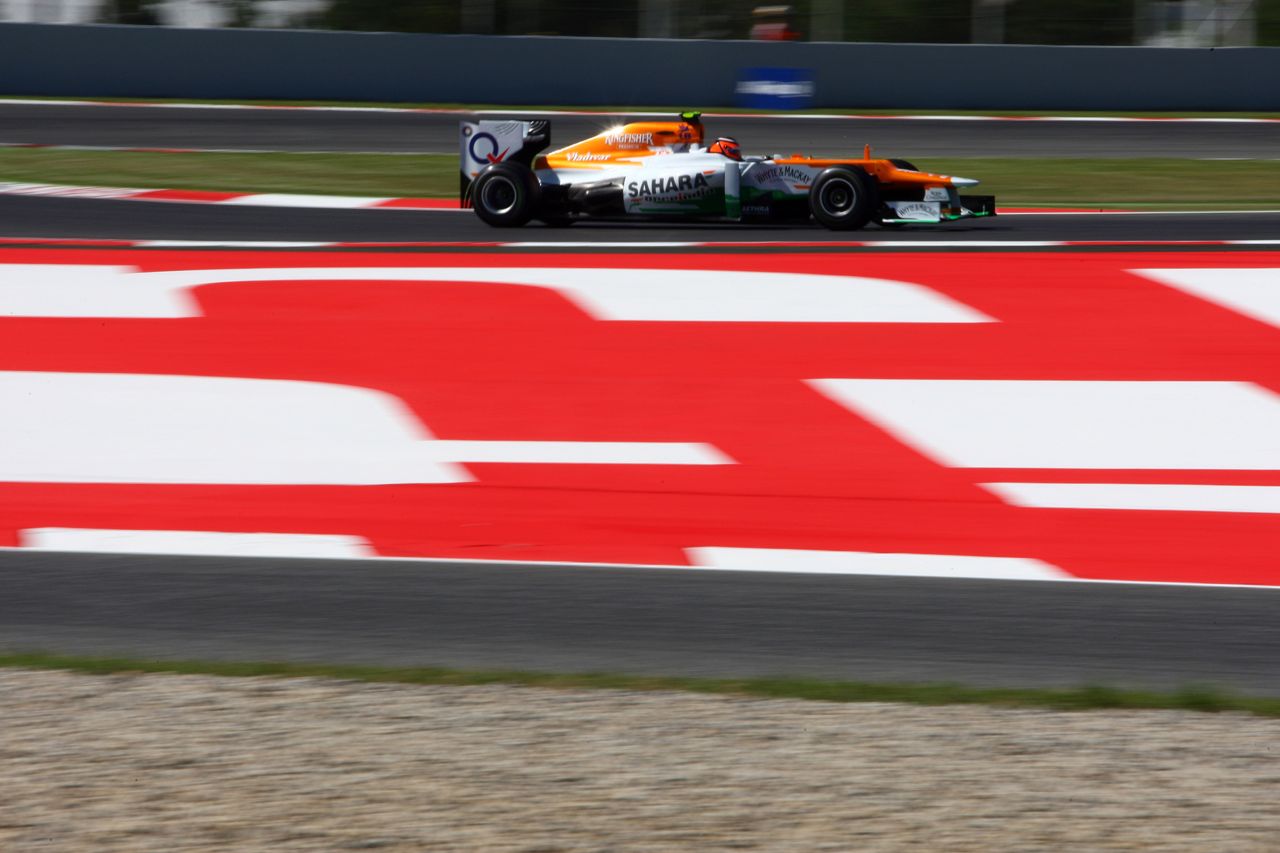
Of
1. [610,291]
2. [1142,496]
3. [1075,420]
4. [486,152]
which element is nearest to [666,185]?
[486,152]

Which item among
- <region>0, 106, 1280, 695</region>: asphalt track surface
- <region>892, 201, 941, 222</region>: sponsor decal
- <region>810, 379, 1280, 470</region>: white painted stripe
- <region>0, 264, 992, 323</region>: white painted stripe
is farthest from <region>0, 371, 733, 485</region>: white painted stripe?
<region>892, 201, 941, 222</region>: sponsor decal

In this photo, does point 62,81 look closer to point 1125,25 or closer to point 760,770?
point 1125,25

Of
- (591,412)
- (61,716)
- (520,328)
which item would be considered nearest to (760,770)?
(61,716)

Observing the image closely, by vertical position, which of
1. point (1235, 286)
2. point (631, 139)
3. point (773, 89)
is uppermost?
point (773, 89)

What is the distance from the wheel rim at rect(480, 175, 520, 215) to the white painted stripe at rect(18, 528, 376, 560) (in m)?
8.15

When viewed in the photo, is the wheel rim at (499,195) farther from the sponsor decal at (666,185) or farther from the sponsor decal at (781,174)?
the sponsor decal at (781,174)

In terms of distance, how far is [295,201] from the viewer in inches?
637

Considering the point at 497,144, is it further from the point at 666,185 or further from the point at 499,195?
the point at 666,185

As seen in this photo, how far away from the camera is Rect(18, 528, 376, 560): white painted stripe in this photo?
620cm

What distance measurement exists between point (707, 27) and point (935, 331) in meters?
17.3

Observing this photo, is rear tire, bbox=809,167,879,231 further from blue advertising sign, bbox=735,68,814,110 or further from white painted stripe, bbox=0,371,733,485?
blue advertising sign, bbox=735,68,814,110

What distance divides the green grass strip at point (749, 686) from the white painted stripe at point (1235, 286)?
21.1 feet

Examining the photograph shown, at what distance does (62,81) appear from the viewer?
1009 inches

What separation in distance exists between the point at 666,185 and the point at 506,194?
1.56 metres
